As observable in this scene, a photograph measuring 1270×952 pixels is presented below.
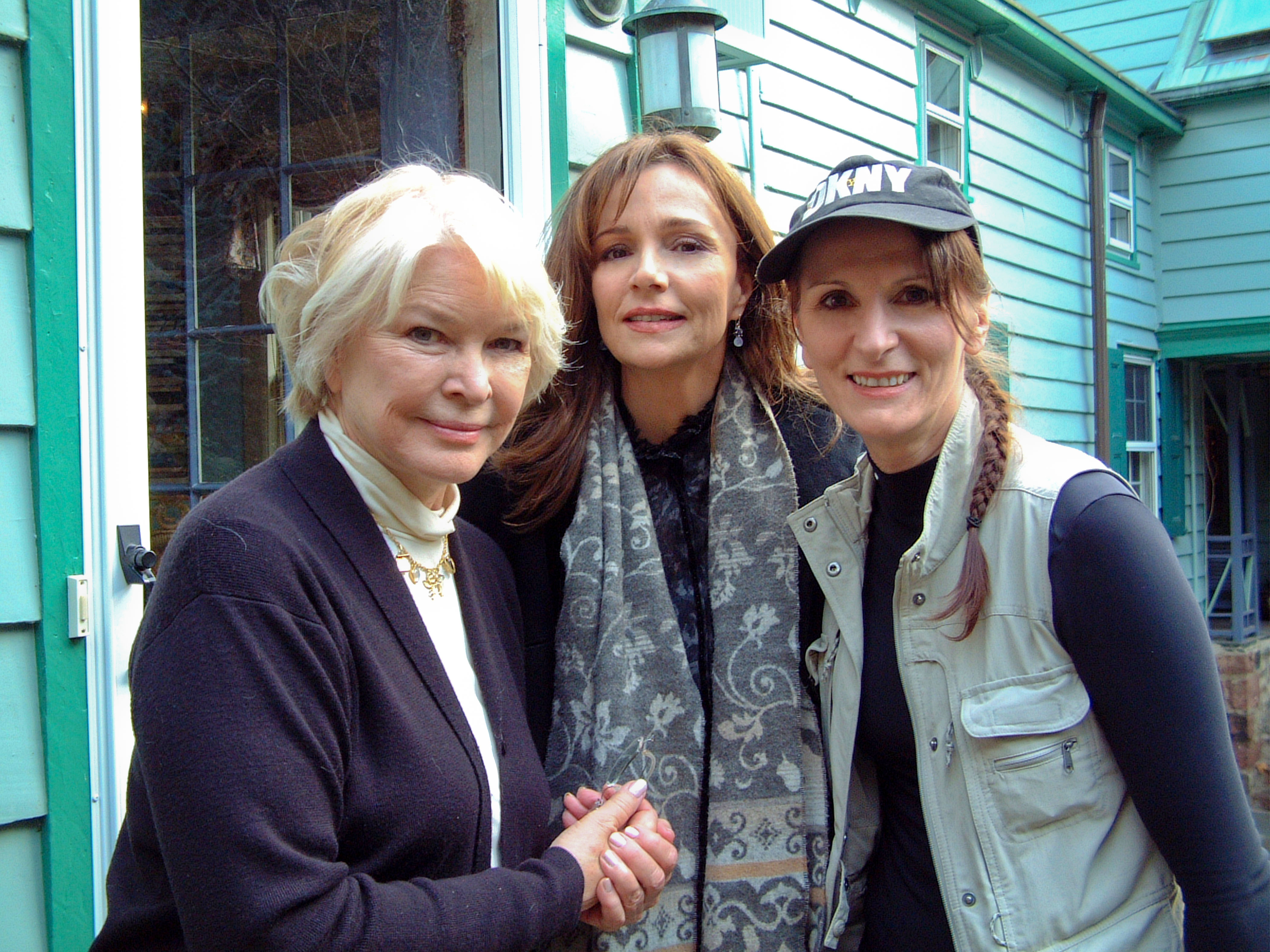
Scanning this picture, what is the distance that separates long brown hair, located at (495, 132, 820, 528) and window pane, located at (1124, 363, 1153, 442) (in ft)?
23.6

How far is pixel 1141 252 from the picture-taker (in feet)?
27.9

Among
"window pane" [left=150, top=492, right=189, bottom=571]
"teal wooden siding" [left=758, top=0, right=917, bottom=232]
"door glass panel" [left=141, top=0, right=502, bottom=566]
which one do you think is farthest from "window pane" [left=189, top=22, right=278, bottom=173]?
"teal wooden siding" [left=758, top=0, right=917, bottom=232]

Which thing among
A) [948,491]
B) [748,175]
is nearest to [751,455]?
[948,491]

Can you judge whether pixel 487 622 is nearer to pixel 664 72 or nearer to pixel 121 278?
pixel 121 278

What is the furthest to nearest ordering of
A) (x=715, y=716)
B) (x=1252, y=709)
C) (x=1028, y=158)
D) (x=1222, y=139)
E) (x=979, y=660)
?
(x=1222, y=139) → (x=1252, y=709) → (x=1028, y=158) → (x=715, y=716) → (x=979, y=660)

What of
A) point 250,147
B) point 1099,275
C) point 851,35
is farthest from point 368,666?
point 1099,275

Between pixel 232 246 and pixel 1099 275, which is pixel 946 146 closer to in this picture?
pixel 1099 275

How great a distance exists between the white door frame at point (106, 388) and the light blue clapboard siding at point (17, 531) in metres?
0.09

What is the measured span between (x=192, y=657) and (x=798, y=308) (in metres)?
0.99

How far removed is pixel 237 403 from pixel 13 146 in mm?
777

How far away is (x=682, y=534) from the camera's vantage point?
74.3 inches

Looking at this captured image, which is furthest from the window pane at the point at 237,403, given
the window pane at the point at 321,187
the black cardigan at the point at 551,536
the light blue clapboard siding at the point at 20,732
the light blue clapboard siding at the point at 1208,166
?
the light blue clapboard siding at the point at 1208,166

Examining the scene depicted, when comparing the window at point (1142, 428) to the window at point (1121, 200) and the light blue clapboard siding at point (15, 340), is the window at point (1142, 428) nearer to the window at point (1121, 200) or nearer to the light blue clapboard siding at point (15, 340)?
the window at point (1121, 200)

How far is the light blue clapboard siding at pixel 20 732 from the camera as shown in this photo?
5.93 feet
